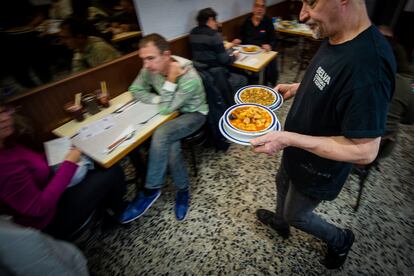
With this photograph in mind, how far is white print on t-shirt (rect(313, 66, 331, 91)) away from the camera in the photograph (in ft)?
2.52

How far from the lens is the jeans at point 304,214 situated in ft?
3.51

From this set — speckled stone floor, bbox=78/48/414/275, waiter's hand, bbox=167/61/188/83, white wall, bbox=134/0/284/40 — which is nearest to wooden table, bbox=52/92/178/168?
waiter's hand, bbox=167/61/188/83

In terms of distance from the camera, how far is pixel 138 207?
5.80 feet

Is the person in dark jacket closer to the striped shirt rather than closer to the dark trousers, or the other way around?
the striped shirt

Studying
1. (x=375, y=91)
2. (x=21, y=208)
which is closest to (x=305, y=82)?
(x=375, y=91)

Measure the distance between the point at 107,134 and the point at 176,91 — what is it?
0.61 metres

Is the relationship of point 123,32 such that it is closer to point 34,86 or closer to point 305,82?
point 34,86

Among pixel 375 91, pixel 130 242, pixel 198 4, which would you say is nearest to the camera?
pixel 375 91

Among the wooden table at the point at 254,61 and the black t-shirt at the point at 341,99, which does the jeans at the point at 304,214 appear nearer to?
the black t-shirt at the point at 341,99

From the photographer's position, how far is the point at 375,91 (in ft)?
2.06

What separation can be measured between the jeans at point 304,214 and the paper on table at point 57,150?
140 centimetres

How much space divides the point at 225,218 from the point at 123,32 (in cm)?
189

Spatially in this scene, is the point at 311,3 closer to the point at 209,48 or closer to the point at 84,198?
the point at 84,198

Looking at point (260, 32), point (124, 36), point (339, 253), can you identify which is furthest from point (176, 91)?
point (260, 32)
